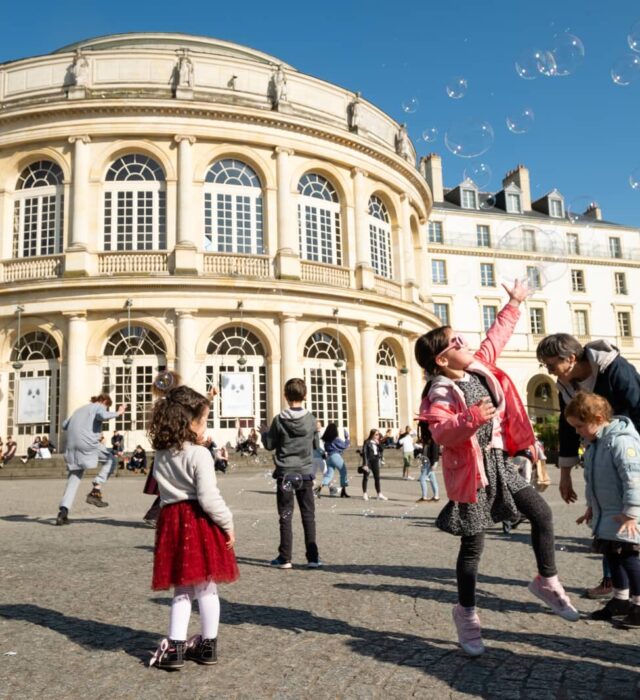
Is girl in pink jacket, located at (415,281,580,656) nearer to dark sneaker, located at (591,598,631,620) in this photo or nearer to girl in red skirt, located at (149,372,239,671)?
dark sneaker, located at (591,598,631,620)

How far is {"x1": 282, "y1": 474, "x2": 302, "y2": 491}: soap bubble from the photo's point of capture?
6699 mm

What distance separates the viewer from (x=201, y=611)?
147 inches

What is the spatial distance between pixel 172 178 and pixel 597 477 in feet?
77.0

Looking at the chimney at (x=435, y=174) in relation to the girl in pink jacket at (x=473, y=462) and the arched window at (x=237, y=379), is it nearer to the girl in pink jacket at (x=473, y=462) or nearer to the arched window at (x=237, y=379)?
the arched window at (x=237, y=379)

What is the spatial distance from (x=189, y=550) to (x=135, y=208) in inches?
938

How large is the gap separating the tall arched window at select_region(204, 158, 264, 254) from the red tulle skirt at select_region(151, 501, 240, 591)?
22890 millimetres

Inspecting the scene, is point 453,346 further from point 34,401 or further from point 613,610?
point 34,401

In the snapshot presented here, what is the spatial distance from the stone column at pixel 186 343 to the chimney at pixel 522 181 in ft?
122

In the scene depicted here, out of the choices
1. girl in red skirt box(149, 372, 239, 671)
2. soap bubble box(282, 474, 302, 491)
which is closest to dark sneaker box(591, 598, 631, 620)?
girl in red skirt box(149, 372, 239, 671)

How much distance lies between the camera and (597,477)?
4496 mm

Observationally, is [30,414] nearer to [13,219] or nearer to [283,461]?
[13,219]

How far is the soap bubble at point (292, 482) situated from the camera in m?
6.70

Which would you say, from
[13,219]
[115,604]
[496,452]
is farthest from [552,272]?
[13,219]

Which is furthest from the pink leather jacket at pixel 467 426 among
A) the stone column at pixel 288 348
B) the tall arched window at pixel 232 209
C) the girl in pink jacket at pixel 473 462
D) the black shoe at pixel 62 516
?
the tall arched window at pixel 232 209
